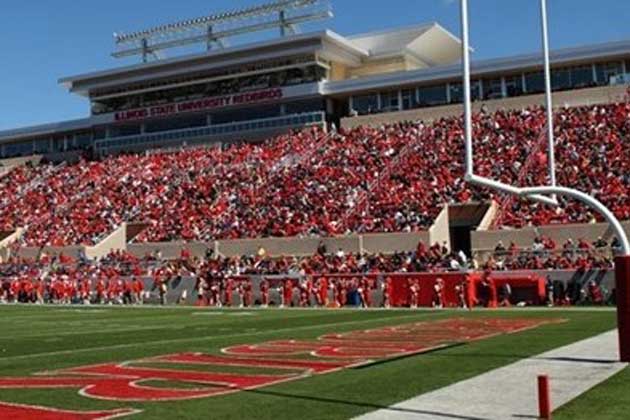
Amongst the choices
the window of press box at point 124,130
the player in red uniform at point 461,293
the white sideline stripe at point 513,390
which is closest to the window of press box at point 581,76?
the player in red uniform at point 461,293

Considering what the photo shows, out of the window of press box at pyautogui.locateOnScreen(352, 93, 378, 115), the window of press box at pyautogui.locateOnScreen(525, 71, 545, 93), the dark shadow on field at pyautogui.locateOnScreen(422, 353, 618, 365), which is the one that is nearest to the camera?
the dark shadow on field at pyautogui.locateOnScreen(422, 353, 618, 365)

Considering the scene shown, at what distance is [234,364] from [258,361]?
460mm

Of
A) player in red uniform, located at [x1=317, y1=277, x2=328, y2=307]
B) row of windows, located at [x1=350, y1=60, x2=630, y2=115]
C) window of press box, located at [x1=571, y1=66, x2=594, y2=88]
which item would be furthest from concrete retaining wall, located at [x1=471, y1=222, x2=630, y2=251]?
window of press box, located at [x1=571, y1=66, x2=594, y2=88]

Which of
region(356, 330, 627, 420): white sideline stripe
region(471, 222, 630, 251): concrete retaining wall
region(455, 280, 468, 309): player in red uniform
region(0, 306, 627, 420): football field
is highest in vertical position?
region(471, 222, 630, 251): concrete retaining wall

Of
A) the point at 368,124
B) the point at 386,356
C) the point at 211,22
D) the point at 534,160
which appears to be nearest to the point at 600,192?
the point at 534,160

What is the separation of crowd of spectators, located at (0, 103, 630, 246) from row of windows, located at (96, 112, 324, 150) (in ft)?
4.39

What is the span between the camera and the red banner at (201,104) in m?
53.5

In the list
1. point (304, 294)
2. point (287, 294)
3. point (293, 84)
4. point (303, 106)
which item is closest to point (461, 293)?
point (304, 294)

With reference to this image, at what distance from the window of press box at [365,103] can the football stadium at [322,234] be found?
1.06 ft

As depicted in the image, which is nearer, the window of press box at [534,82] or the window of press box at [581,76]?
the window of press box at [581,76]

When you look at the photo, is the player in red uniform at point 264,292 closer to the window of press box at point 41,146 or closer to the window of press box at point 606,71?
the window of press box at point 606,71

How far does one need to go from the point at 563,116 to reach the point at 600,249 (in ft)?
47.5

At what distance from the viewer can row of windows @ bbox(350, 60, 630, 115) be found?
45.1 m

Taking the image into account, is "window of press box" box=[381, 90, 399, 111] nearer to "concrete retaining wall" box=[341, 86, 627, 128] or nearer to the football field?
"concrete retaining wall" box=[341, 86, 627, 128]
